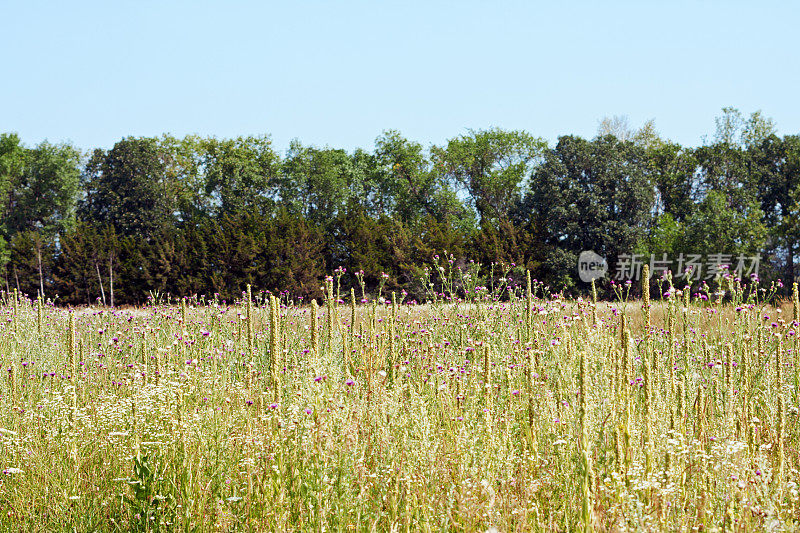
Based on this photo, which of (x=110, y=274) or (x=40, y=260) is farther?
(x=40, y=260)

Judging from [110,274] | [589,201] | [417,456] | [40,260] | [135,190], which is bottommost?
[417,456]

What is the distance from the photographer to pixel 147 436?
4.05m

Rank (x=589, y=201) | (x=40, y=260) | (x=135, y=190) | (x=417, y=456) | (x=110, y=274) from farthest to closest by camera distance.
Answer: (x=135, y=190), (x=40, y=260), (x=110, y=274), (x=589, y=201), (x=417, y=456)

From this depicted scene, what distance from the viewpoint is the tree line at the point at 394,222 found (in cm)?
3191

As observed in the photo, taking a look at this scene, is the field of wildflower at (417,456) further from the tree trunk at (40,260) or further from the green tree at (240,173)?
the green tree at (240,173)

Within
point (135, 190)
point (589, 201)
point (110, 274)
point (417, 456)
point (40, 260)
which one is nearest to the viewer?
point (417, 456)

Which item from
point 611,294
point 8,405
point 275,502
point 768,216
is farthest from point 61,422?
point 768,216

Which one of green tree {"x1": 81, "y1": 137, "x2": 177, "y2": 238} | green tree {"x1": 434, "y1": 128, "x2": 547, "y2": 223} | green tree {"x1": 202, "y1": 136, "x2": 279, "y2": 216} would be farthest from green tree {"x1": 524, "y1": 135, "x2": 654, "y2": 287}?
green tree {"x1": 81, "y1": 137, "x2": 177, "y2": 238}

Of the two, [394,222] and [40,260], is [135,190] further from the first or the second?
[394,222]

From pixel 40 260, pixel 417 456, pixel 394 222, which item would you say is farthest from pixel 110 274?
pixel 417 456

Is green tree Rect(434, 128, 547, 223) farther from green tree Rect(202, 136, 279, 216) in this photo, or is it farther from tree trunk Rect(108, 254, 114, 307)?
tree trunk Rect(108, 254, 114, 307)

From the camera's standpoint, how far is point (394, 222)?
1336 inches

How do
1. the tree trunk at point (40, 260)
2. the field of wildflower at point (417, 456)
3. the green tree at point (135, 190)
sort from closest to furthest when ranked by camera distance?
the field of wildflower at point (417, 456), the tree trunk at point (40, 260), the green tree at point (135, 190)

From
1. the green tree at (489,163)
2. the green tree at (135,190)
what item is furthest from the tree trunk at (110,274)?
the green tree at (489,163)
